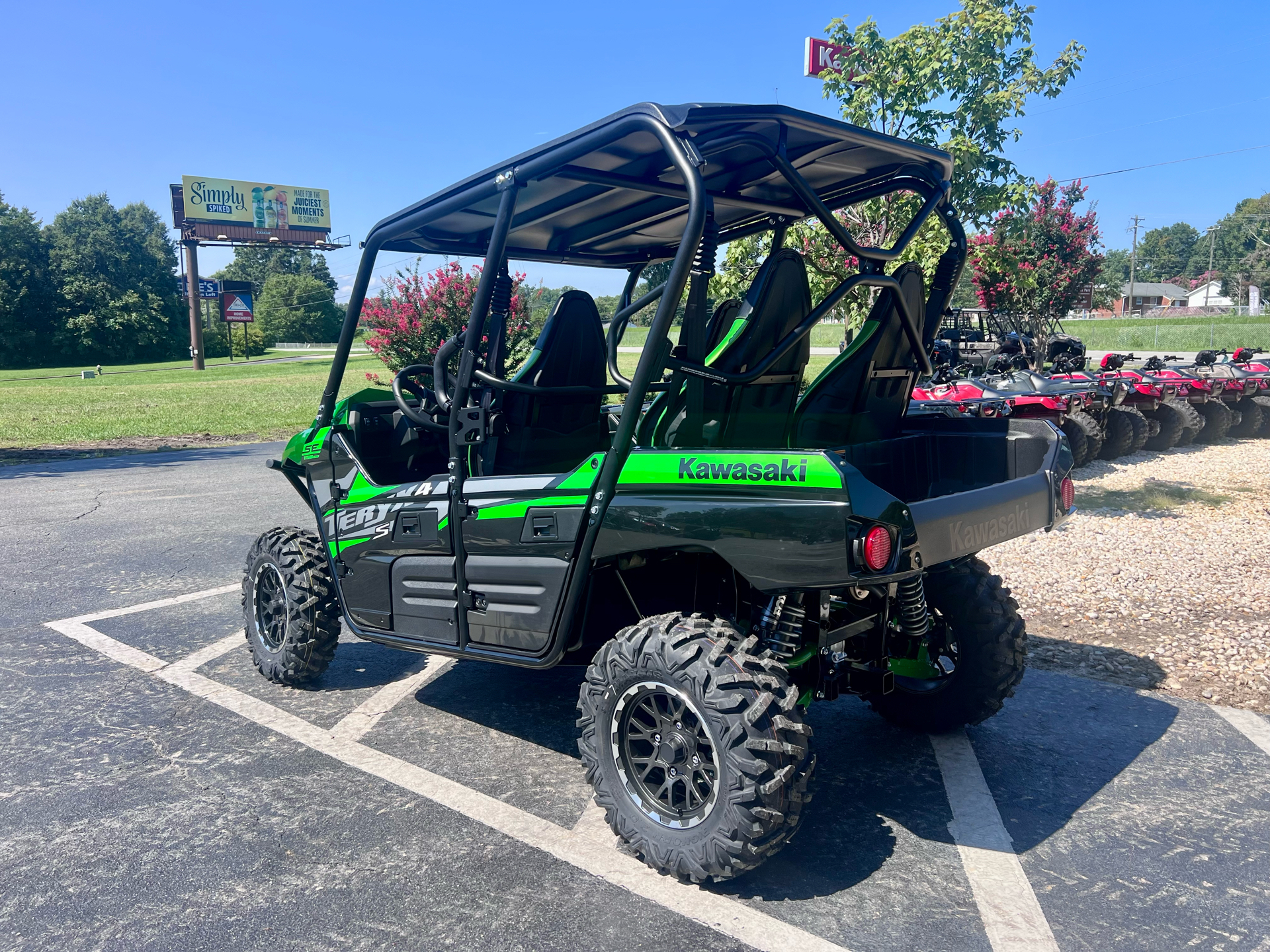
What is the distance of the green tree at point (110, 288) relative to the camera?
6750 centimetres

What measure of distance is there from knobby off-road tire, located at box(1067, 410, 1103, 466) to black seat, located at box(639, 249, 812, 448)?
8689mm

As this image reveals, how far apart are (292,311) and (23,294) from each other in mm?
35236

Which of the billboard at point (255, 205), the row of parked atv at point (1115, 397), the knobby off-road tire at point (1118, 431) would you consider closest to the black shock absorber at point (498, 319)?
the row of parked atv at point (1115, 397)

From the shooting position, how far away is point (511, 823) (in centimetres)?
321

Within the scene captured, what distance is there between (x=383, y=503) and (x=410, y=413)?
427mm

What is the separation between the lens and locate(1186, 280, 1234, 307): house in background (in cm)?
9775

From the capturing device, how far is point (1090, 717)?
417 centimetres

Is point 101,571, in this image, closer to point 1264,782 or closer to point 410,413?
point 410,413

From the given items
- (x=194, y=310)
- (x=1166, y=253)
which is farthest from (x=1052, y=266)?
(x=1166, y=253)

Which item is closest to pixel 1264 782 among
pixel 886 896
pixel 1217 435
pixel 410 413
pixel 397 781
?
pixel 886 896

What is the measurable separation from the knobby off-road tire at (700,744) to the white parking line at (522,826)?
81mm

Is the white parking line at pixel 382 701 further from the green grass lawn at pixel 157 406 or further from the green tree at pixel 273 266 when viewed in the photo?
the green tree at pixel 273 266

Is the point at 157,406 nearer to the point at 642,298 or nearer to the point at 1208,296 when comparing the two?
the point at 642,298

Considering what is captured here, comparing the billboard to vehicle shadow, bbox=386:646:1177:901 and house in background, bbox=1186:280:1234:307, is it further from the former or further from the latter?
house in background, bbox=1186:280:1234:307
